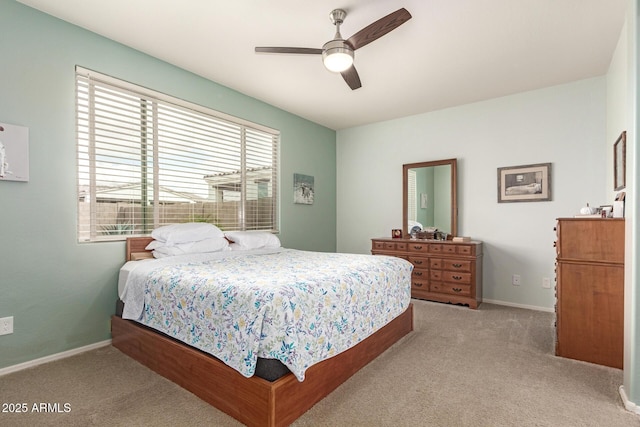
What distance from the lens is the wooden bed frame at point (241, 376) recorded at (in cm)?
162

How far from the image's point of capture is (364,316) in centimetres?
227

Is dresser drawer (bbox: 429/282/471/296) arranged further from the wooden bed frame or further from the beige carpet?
the wooden bed frame

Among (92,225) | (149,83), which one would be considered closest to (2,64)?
(149,83)

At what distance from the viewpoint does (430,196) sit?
4.58 metres

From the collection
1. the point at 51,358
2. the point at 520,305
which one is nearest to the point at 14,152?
the point at 51,358

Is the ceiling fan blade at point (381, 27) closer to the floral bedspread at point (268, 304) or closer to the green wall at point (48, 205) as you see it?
the floral bedspread at point (268, 304)

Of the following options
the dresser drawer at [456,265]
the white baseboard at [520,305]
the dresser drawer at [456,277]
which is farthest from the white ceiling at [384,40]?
the white baseboard at [520,305]

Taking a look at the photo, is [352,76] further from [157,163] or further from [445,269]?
[445,269]

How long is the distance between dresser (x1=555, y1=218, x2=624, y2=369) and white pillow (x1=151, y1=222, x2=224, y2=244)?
304 centimetres

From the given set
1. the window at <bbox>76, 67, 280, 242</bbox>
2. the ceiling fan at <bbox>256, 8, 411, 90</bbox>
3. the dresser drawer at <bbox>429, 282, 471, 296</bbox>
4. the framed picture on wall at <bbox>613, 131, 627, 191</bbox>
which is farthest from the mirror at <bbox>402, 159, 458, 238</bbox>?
the ceiling fan at <bbox>256, 8, 411, 90</bbox>

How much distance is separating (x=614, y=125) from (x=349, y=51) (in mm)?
2625

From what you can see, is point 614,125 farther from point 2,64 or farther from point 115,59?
point 2,64

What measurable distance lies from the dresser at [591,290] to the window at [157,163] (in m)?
3.23

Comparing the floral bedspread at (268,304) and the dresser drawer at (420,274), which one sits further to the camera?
the dresser drawer at (420,274)
